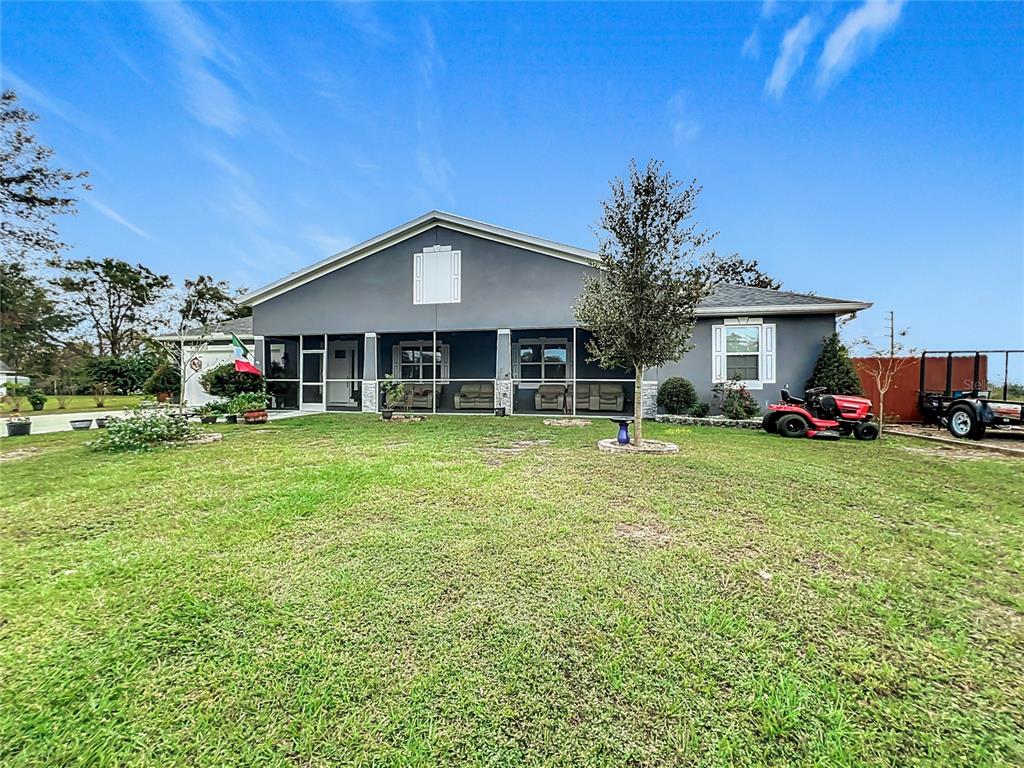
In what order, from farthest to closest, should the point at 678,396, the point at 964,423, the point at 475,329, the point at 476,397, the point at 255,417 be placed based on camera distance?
1. the point at 476,397
2. the point at 475,329
3. the point at 678,396
4. the point at 255,417
5. the point at 964,423

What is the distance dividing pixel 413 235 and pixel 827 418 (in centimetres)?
1319

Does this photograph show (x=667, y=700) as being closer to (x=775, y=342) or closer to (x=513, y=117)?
(x=775, y=342)

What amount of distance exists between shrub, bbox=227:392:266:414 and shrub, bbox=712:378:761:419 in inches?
548

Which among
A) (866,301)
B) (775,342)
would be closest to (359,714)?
(775,342)

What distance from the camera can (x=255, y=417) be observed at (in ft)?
38.4

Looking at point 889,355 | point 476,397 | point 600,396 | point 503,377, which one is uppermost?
point 889,355

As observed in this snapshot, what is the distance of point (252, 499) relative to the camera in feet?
14.8

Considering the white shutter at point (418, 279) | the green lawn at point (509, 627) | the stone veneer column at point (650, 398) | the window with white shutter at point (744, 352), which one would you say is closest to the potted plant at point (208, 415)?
the white shutter at point (418, 279)

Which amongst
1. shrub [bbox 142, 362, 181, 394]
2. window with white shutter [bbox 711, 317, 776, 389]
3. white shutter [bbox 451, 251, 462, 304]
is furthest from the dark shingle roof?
shrub [bbox 142, 362, 181, 394]

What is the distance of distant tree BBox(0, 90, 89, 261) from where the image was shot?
12734mm

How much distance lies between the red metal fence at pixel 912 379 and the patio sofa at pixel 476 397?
11422 millimetres

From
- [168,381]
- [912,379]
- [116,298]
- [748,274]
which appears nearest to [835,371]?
[912,379]

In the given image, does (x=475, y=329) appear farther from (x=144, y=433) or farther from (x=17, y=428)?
(x=17, y=428)

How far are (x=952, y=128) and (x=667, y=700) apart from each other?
17.7 m
